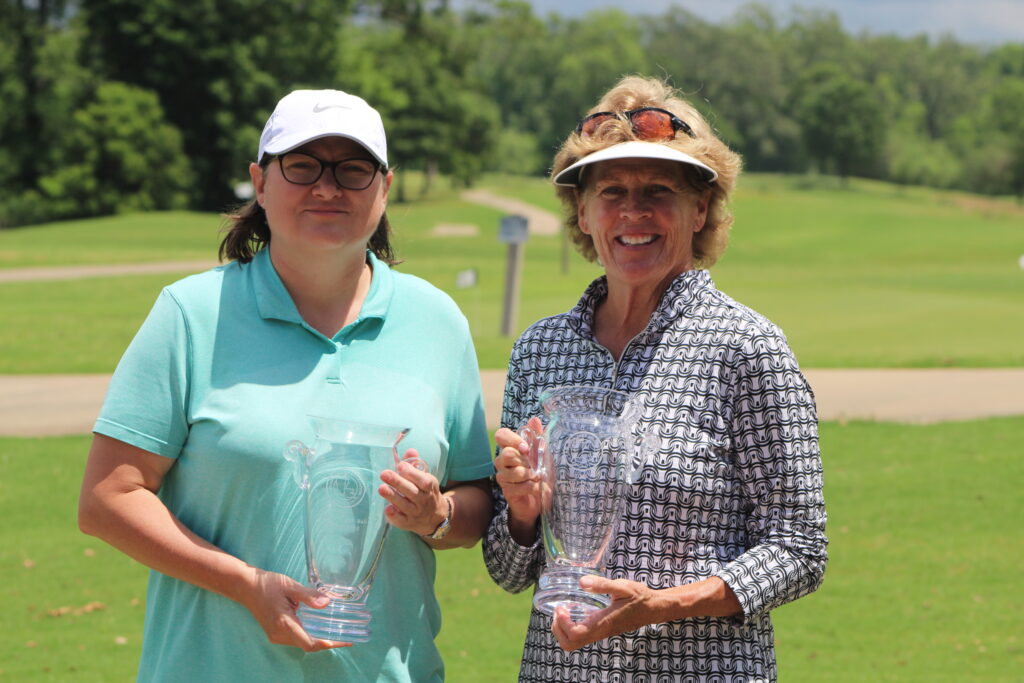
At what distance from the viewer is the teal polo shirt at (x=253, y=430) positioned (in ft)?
8.33

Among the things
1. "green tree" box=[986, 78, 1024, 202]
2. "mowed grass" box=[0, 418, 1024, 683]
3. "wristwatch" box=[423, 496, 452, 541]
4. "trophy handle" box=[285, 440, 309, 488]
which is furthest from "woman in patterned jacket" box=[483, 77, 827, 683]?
"green tree" box=[986, 78, 1024, 202]

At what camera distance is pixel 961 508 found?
7.97 metres

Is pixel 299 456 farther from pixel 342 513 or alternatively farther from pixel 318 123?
pixel 318 123

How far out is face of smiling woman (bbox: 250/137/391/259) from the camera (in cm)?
264

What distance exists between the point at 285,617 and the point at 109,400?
56cm

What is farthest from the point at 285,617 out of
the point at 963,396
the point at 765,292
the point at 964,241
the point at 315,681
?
the point at 964,241

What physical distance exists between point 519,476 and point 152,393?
0.75 m

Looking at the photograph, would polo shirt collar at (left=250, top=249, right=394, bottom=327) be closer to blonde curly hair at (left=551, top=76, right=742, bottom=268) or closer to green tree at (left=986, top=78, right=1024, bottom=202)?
blonde curly hair at (left=551, top=76, right=742, bottom=268)

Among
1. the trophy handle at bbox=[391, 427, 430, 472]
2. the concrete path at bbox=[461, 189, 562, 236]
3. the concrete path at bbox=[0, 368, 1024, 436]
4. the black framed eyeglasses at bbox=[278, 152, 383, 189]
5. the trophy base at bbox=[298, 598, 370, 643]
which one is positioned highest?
the black framed eyeglasses at bbox=[278, 152, 383, 189]

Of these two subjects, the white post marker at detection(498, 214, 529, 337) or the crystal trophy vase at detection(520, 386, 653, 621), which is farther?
the white post marker at detection(498, 214, 529, 337)

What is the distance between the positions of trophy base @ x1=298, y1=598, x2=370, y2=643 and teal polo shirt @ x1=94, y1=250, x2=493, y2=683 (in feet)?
0.44

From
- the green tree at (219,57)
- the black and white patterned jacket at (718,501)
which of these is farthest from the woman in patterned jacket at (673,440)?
the green tree at (219,57)

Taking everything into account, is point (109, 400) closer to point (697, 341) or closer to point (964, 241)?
point (697, 341)

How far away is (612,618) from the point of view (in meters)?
2.45
